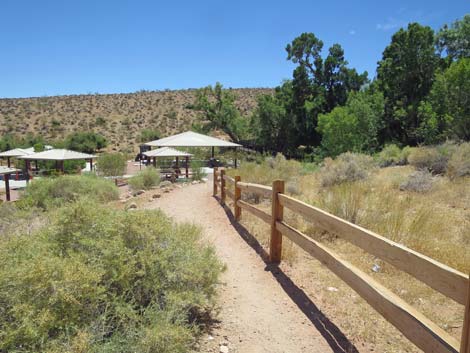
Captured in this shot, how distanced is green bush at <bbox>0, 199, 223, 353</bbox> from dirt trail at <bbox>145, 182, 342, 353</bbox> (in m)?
0.31

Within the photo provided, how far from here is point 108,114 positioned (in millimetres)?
55531

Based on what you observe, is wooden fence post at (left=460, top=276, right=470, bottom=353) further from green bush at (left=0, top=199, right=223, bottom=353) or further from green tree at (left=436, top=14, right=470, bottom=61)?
green tree at (left=436, top=14, right=470, bottom=61)

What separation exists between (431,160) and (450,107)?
304 inches

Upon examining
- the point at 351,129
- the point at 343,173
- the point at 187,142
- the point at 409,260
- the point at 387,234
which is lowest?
the point at 387,234

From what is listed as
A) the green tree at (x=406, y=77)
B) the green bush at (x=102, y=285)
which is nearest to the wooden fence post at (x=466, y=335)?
the green bush at (x=102, y=285)

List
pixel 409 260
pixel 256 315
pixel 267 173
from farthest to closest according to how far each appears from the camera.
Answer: pixel 267 173 < pixel 256 315 < pixel 409 260

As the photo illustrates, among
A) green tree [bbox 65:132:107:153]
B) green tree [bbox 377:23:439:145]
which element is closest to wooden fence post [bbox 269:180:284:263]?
green tree [bbox 377:23:439:145]

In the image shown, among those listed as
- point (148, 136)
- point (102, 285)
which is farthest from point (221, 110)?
point (102, 285)

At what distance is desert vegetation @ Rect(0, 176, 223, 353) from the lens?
254cm

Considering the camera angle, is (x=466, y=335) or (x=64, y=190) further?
(x=64, y=190)

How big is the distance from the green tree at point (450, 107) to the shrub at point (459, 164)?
5.73 m

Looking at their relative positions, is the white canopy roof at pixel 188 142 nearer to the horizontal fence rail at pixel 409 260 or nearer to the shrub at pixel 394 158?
the shrub at pixel 394 158

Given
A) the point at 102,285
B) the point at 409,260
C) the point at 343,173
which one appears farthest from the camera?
the point at 343,173

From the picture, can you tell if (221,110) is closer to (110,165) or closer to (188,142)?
(188,142)
